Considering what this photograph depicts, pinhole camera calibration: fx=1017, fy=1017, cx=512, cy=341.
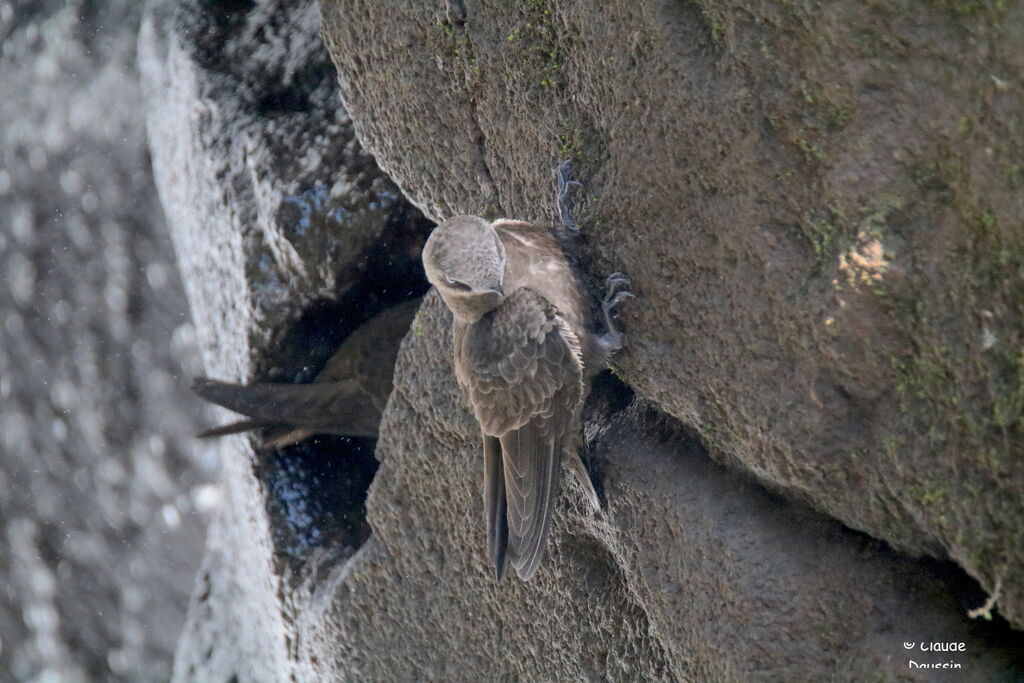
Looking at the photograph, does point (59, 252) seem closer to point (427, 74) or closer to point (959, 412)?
point (427, 74)

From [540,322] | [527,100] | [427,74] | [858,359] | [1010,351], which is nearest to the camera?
[1010,351]

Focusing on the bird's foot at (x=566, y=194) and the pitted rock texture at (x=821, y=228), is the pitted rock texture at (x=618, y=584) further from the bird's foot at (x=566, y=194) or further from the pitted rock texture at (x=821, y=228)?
the bird's foot at (x=566, y=194)

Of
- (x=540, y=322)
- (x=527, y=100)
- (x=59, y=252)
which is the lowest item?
(x=59, y=252)

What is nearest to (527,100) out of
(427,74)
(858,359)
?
(427,74)

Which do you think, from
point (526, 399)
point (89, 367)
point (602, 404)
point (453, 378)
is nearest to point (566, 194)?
point (526, 399)

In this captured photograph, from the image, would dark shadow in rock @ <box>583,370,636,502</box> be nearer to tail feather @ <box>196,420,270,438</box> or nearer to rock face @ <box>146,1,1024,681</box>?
rock face @ <box>146,1,1024,681</box>

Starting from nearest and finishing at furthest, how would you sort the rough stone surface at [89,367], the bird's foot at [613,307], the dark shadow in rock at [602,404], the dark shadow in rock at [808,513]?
the dark shadow in rock at [808,513] → the bird's foot at [613,307] → the dark shadow in rock at [602,404] → the rough stone surface at [89,367]

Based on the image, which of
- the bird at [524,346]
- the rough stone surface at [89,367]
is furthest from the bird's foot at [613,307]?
the rough stone surface at [89,367]
